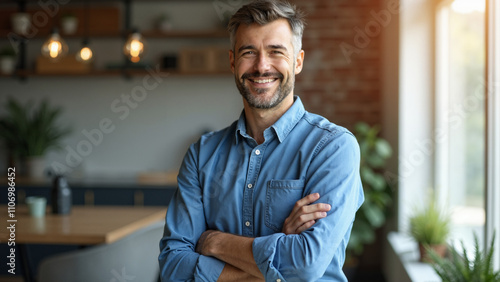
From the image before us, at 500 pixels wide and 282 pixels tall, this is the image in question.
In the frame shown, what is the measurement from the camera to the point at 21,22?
548 centimetres

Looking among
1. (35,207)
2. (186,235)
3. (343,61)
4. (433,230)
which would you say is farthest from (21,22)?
(186,235)

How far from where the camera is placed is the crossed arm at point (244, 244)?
154cm

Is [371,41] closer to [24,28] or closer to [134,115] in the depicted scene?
[134,115]

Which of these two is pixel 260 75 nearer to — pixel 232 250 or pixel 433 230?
pixel 232 250

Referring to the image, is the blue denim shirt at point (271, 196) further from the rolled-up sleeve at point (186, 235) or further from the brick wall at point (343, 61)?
the brick wall at point (343, 61)

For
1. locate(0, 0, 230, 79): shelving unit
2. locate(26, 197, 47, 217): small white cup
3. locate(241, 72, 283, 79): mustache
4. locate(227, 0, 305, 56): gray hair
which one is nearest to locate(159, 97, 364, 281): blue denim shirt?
locate(241, 72, 283, 79): mustache

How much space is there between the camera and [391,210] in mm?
4609

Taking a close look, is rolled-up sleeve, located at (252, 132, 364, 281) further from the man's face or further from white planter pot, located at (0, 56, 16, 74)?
white planter pot, located at (0, 56, 16, 74)

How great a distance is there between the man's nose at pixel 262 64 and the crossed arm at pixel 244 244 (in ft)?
1.31

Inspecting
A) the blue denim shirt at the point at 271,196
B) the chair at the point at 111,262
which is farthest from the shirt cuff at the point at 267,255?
→ the chair at the point at 111,262

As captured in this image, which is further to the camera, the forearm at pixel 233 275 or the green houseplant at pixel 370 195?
the green houseplant at pixel 370 195

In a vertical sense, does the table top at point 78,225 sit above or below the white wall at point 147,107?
below

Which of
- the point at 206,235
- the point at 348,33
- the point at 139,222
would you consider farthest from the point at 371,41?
the point at 206,235

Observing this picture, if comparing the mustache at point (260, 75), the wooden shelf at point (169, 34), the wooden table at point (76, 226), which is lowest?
the wooden table at point (76, 226)
